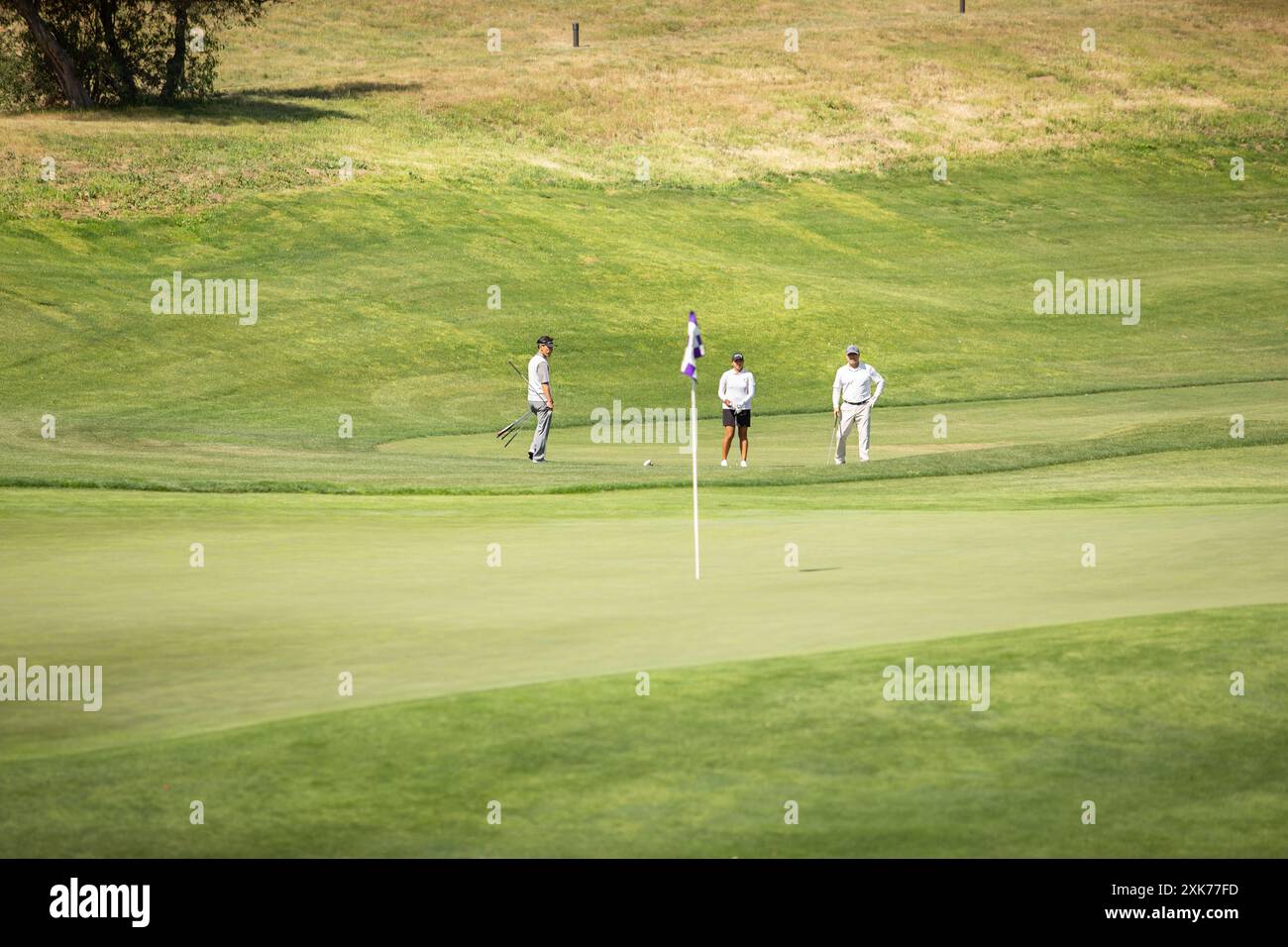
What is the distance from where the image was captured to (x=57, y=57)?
7606cm

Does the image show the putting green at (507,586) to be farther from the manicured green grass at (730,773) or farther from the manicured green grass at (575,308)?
the manicured green grass at (575,308)

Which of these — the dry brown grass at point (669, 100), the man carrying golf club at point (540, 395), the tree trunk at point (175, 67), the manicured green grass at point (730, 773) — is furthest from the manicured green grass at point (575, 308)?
the manicured green grass at point (730, 773)

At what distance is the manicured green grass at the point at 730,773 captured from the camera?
7875 millimetres

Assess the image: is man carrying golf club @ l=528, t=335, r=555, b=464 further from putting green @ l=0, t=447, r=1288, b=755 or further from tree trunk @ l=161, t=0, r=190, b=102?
tree trunk @ l=161, t=0, r=190, b=102

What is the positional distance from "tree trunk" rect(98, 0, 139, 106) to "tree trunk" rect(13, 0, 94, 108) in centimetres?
176

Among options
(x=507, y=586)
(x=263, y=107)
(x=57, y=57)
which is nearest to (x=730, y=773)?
(x=507, y=586)

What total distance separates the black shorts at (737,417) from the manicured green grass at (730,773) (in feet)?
66.6

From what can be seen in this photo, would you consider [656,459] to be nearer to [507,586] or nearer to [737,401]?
[737,401]

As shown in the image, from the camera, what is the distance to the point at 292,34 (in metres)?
112

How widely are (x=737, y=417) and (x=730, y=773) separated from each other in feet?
74.7

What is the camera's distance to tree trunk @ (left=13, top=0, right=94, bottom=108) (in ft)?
244

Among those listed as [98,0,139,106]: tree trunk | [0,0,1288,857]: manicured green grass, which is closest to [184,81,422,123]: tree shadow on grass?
[0,0,1288,857]: manicured green grass
